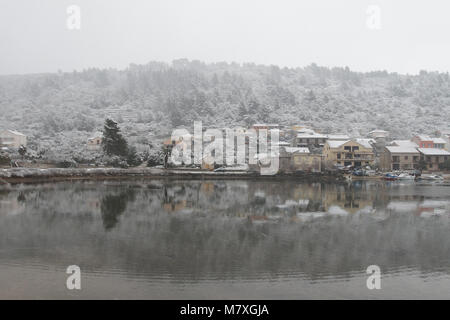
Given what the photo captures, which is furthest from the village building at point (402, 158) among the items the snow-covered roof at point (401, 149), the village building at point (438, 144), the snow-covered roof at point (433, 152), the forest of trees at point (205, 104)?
the forest of trees at point (205, 104)

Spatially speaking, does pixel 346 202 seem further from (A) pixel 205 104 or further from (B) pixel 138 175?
(A) pixel 205 104

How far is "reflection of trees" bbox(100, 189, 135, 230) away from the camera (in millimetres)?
11773

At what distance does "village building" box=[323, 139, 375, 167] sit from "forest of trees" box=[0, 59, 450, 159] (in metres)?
16.5

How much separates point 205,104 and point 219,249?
175ft

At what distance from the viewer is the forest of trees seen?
54.6 metres

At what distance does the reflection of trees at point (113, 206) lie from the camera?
38.6ft

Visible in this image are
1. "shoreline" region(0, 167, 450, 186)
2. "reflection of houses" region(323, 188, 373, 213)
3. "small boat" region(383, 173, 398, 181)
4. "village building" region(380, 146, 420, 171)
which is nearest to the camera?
"reflection of houses" region(323, 188, 373, 213)

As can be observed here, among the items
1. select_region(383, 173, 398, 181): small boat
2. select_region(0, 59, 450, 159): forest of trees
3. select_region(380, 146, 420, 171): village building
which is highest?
select_region(0, 59, 450, 159): forest of trees

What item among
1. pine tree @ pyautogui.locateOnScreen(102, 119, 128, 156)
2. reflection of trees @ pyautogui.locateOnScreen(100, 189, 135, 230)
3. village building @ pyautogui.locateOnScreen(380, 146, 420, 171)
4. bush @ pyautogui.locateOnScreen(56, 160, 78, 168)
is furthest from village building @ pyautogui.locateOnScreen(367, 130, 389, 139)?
reflection of trees @ pyautogui.locateOnScreen(100, 189, 135, 230)

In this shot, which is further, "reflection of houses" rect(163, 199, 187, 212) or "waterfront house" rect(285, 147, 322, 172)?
"waterfront house" rect(285, 147, 322, 172)

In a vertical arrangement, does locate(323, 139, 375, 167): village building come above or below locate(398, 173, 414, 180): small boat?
above

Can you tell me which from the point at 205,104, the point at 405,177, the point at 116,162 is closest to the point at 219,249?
the point at 116,162

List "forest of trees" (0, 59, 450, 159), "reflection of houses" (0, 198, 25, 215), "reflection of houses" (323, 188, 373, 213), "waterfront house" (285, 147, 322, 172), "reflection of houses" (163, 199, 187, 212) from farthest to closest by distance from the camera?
"forest of trees" (0, 59, 450, 159)
"waterfront house" (285, 147, 322, 172)
"reflection of houses" (323, 188, 373, 213)
"reflection of houses" (163, 199, 187, 212)
"reflection of houses" (0, 198, 25, 215)

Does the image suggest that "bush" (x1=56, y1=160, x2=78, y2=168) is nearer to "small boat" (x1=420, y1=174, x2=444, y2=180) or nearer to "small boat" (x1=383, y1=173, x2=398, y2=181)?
"small boat" (x1=383, y1=173, x2=398, y2=181)
